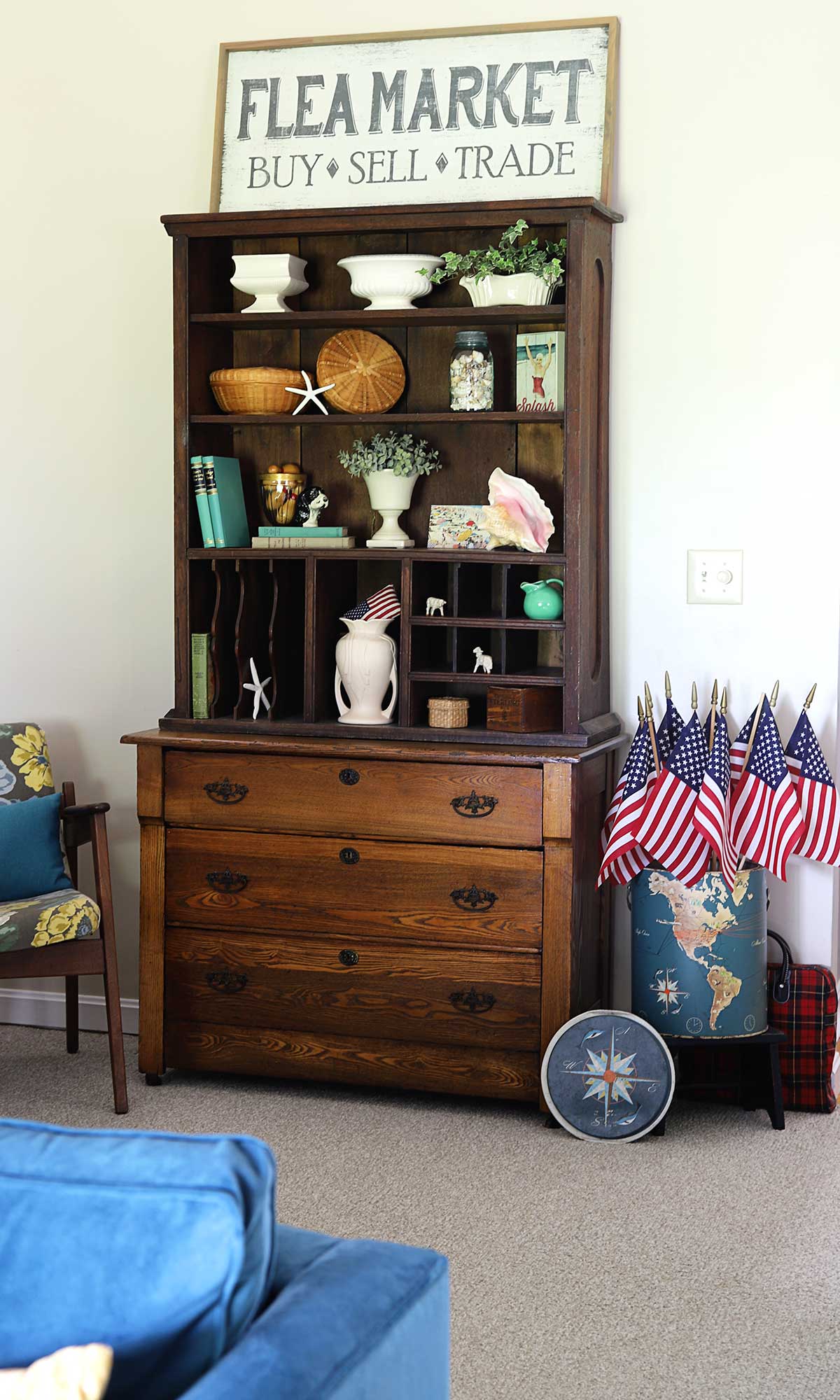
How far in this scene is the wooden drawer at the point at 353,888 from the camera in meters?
3.00

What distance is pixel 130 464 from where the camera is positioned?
363cm

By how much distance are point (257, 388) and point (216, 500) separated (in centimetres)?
29

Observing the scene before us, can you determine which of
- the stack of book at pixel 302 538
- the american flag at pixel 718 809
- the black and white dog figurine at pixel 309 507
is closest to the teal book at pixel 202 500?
the stack of book at pixel 302 538

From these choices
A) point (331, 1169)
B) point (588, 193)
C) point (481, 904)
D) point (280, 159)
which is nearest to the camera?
point (331, 1169)

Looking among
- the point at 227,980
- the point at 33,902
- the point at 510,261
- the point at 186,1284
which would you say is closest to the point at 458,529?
the point at 510,261

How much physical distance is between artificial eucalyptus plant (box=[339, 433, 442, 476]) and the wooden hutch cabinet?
0.28 feet

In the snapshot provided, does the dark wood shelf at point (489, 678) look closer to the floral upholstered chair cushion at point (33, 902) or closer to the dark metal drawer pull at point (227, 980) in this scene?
the dark metal drawer pull at point (227, 980)

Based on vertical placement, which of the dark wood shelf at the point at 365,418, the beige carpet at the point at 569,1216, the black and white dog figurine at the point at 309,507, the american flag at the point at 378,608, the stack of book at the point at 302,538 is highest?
the dark wood shelf at the point at 365,418

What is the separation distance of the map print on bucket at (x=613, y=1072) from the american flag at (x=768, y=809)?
0.47m

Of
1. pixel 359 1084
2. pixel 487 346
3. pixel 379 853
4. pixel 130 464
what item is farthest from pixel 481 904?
pixel 130 464

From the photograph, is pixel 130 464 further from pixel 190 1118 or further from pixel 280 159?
pixel 190 1118

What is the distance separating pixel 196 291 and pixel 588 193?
97 cm

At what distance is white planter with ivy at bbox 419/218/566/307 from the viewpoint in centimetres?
304

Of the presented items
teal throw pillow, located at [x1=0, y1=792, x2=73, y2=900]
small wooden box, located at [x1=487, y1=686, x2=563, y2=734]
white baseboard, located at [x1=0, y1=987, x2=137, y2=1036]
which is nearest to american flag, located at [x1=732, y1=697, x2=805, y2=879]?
small wooden box, located at [x1=487, y1=686, x2=563, y2=734]
